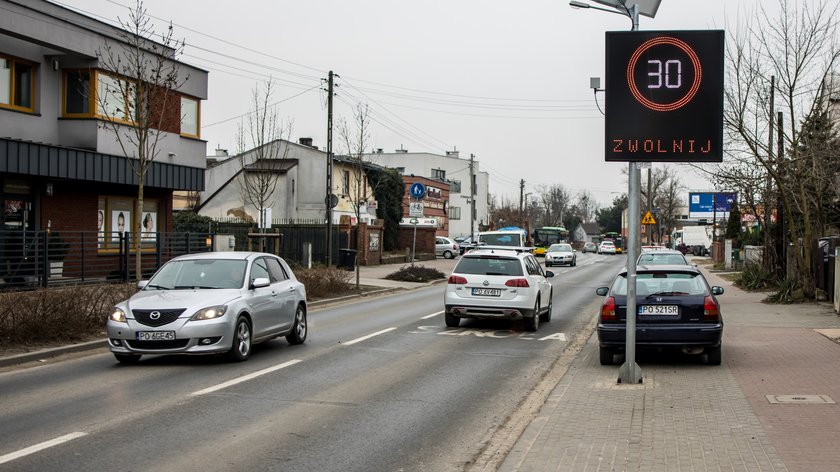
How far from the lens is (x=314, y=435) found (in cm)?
748

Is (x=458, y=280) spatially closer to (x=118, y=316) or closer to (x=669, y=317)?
(x=669, y=317)

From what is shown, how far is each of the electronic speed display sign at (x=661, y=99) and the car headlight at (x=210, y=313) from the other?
17.7ft

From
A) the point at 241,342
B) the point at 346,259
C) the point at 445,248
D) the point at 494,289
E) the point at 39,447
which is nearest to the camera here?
the point at 39,447

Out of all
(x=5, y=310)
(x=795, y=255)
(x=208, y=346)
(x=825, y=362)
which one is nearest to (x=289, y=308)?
(x=208, y=346)

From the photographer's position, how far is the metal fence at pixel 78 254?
67.5ft

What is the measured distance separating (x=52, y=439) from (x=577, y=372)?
6656 mm

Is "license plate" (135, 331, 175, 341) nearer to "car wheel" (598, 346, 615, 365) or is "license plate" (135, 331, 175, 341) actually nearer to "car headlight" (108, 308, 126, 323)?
"car headlight" (108, 308, 126, 323)

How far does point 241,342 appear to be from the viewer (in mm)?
11625

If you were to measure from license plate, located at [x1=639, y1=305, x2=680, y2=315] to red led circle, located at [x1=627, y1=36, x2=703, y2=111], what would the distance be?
2847 mm

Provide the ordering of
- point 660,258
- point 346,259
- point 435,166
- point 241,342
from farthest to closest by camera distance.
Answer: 1. point 435,166
2. point 346,259
3. point 660,258
4. point 241,342

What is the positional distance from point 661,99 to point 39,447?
298 inches

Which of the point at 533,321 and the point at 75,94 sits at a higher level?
the point at 75,94

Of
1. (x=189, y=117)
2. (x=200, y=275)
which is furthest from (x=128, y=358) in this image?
(x=189, y=117)

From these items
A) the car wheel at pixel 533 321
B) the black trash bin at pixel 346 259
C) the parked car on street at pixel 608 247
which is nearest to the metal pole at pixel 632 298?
the car wheel at pixel 533 321
